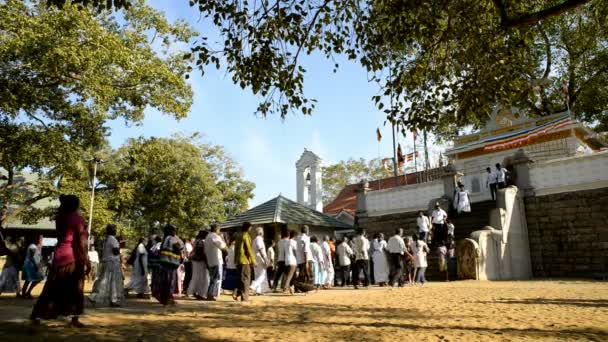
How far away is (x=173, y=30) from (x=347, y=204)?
24.4 meters

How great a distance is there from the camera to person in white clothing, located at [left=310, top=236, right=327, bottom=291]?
544 inches

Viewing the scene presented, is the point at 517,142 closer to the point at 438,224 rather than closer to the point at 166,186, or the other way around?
the point at 438,224

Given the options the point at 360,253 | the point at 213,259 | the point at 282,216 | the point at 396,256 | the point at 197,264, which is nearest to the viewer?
the point at 213,259

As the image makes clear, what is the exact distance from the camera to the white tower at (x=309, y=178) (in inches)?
1302

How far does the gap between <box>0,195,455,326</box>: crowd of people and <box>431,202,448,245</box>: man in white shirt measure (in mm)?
→ 35

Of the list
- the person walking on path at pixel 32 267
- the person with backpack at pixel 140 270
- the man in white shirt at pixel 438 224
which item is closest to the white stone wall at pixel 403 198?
the man in white shirt at pixel 438 224

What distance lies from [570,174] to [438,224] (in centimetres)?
473

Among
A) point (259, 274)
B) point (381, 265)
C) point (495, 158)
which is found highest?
point (495, 158)

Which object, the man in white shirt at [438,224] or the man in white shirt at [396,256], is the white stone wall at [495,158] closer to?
the man in white shirt at [438,224]

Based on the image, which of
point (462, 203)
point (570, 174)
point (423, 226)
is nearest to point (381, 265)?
point (423, 226)

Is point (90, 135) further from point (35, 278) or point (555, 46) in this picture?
point (555, 46)

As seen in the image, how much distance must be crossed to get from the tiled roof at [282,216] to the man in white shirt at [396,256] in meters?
4.49

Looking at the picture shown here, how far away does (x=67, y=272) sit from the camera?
20.6ft

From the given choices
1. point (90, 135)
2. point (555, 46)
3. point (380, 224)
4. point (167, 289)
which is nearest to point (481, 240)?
point (380, 224)
